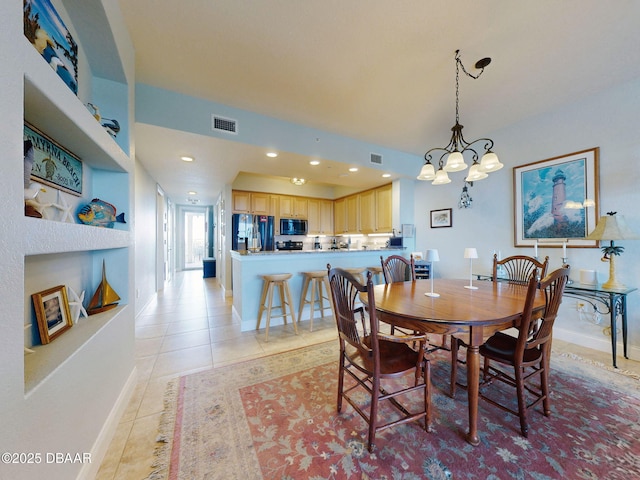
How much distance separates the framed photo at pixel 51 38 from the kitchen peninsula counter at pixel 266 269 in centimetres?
217

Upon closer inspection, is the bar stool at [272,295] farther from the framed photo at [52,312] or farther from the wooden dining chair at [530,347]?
the wooden dining chair at [530,347]

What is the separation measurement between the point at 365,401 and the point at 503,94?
133 inches

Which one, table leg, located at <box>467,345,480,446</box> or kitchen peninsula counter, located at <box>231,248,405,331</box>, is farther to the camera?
kitchen peninsula counter, located at <box>231,248,405,331</box>

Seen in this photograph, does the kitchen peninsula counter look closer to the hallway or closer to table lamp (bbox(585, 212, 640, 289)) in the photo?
the hallway

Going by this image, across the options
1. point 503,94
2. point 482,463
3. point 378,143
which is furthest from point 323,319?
point 503,94

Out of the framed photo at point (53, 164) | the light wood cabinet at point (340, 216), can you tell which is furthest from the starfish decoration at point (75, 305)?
the light wood cabinet at point (340, 216)

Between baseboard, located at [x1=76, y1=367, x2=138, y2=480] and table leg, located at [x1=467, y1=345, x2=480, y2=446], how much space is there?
6.58 feet

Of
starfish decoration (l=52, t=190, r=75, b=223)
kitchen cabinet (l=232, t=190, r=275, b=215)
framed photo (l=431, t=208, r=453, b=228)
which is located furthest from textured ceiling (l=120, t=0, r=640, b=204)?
kitchen cabinet (l=232, t=190, r=275, b=215)

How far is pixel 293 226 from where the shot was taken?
5.85 metres

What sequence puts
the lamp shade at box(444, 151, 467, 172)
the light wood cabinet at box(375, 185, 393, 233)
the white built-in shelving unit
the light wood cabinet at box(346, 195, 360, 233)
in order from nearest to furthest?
the white built-in shelving unit < the lamp shade at box(444, 151, 467, 172) < the light wood cabinet at box(375, 185, 393, 233) < the light wood cabinet at box(346, 195, 360, 233)

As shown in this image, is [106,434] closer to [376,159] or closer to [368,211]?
[376,159]

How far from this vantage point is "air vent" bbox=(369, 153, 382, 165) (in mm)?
3886

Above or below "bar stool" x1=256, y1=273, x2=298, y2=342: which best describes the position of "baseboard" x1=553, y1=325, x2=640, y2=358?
below

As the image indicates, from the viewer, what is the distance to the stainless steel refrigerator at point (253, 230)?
5.00m
